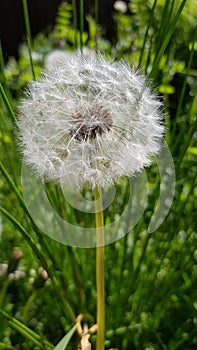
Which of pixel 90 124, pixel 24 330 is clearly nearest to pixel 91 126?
pixel 90 124

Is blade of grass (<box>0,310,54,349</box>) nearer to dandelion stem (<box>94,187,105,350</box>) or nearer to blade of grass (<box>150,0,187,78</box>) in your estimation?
dandelion stem (<box>94,187,105,350</box>)

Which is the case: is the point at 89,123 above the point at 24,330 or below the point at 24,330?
above

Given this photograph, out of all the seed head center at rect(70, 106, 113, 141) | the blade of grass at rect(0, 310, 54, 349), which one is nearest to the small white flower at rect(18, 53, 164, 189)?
the seed head center at rect(70, 106, 113, 141)

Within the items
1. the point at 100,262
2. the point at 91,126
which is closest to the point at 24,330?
the point at 100,262

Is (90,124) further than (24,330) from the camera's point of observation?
No

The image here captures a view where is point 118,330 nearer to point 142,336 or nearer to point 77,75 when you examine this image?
point 142,336

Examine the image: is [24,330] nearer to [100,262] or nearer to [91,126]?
[100,262]

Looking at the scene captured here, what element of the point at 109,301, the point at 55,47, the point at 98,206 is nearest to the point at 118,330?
the point at 109,301

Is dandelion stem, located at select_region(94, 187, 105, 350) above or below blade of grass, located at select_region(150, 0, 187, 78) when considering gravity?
below
